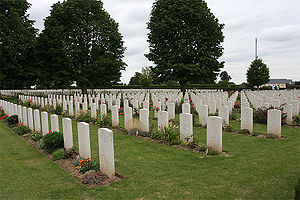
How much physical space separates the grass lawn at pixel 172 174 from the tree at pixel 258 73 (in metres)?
34.3

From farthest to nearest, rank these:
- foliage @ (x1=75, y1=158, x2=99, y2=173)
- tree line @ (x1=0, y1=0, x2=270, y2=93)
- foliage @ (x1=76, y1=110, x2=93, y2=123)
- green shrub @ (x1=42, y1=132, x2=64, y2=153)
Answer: tree line @ (x1=0, y1=0, x2=270, y2=93)
foliage @ (x1=76, y1=110, x2=93, y2=123)
green shrub @ (x1=42, y1=132, x2=64, y2=153)
foliage @ (x1=75, y1=158, x2=99, y2=173)

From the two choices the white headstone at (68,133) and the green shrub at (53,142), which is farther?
the green shrub at (53,142)

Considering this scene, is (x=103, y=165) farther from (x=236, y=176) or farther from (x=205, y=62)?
(x=205, y=62)

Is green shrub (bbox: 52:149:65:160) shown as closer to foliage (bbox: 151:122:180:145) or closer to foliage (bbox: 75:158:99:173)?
foliage (bbox: 75:158:99:173)

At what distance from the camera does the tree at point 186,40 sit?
82.2ft

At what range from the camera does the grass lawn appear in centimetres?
365

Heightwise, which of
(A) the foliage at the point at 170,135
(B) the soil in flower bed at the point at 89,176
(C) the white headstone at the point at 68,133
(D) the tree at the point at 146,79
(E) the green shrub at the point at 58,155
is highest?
(D) the tree at the point at 146,79

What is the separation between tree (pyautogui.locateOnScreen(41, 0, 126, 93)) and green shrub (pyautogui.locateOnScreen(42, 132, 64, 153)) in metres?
18.4

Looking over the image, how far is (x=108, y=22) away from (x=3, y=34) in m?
11.2

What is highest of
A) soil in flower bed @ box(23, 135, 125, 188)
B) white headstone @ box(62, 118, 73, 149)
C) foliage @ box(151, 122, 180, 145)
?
white headstone @ box(62, 118, 73, 149)

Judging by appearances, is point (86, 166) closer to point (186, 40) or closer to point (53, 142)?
point (53, 142)

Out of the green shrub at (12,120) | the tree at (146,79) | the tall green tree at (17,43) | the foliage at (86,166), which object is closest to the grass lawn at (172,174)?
the foliage at (86,166)

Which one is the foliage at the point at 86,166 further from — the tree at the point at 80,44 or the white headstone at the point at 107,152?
the tree at the point at 80,44

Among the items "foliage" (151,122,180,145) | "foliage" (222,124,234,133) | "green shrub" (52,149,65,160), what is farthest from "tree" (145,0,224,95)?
"green shrub" (52,149,65,160)
